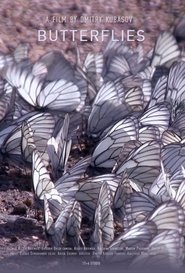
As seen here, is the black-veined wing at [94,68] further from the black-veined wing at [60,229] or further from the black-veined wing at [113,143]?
the black-veined wing at [60,229]

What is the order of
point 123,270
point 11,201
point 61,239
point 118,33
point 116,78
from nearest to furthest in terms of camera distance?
point 123,270
point 61,239
point 11,201
point 116,78
point 118,33

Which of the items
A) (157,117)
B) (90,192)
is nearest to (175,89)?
(157,117)

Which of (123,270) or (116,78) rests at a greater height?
(116,78)

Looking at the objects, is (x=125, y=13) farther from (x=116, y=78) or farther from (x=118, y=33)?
(x=116, y=78)

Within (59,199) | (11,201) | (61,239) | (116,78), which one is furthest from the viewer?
(116,78)

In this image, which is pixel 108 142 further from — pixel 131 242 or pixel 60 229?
pixel 131 242

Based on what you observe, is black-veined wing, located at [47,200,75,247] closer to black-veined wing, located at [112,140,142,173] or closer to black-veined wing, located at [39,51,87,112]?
black-veined wing, located at [112,140,142,173]

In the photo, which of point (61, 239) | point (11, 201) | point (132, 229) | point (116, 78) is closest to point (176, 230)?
point (132, 229)

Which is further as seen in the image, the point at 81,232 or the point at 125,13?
the point at 125,13
